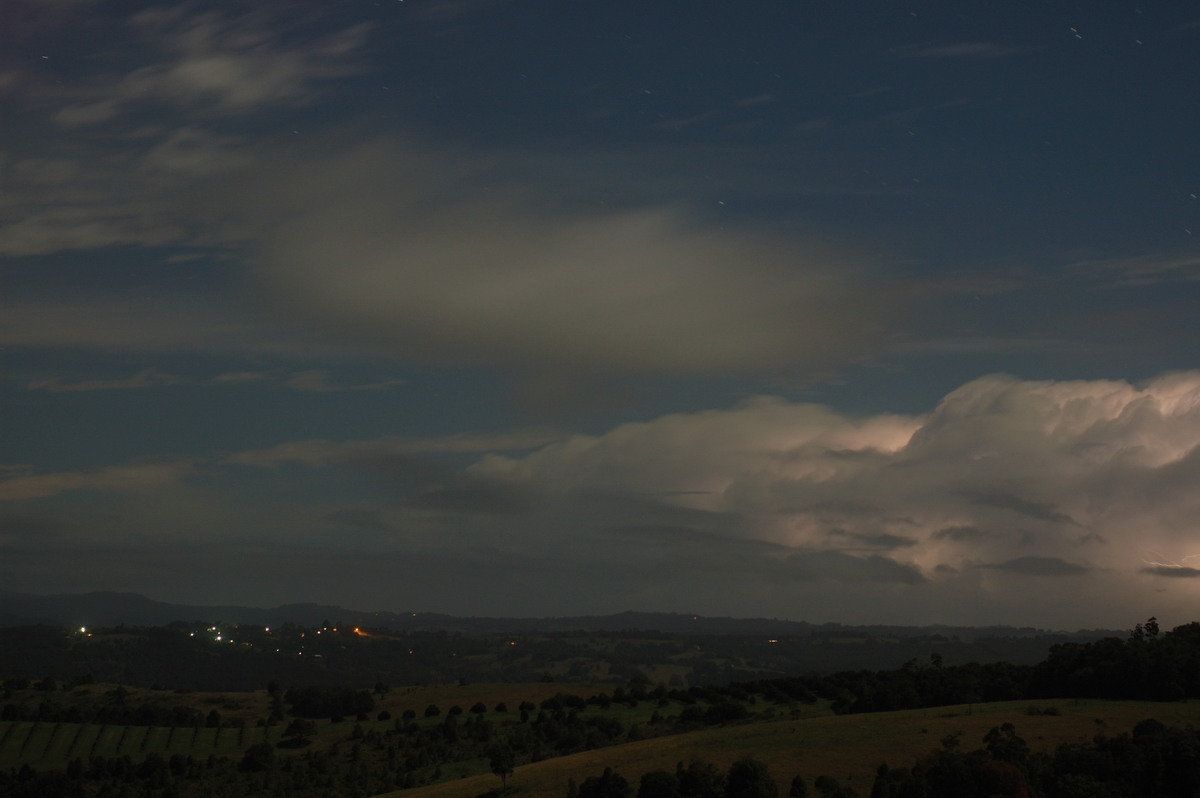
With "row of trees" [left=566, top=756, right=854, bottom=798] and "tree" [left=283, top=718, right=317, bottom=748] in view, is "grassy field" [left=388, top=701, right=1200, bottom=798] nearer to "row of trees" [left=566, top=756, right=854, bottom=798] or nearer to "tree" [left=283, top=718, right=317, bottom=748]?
"row of trees" [left=566, top=756, right=854, bottom=798]

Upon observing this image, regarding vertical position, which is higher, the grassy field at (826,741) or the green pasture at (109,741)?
the grassy field at (826,741)

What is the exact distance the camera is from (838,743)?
2854 inches

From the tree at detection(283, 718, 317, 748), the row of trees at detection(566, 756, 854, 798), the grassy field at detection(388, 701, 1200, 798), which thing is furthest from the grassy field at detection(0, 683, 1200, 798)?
the tree at detection(283, 718, 317, 748)

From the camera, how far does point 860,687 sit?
107562mm

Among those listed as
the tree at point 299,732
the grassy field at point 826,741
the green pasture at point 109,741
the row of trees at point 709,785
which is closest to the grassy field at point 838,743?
the grassy field at point 826,741

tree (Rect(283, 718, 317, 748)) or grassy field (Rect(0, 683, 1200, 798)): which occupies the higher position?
grassy field (Rect(0, 683, 1200, 798))

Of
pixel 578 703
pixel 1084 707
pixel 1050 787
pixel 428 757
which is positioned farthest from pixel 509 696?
pixel 1050 787

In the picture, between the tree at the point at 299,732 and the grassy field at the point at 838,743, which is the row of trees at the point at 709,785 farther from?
the tree at the point at 299,732

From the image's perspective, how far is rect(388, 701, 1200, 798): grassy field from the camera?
6838 centimetres

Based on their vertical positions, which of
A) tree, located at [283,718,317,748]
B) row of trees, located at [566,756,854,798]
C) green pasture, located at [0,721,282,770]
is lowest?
green pasture, located at [0,721,282,770]

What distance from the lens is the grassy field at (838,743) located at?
6838 cm

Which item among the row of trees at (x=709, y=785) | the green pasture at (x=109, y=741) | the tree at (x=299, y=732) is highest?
the row of trees at (x=709, y=785)

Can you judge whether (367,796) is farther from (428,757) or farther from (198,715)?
(198,715)

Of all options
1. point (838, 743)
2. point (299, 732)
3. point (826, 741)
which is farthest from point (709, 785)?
point (299, 732)
